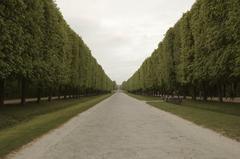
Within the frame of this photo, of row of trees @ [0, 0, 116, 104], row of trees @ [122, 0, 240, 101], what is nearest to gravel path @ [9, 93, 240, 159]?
row of trees @ [0, 0, 116, 104]

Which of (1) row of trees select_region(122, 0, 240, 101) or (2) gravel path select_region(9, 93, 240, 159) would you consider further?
(1) row of trees select_region(122, 0, 240, 101)

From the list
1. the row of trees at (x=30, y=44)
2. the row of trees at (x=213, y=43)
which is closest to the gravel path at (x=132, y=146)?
the row of trees at (x=30, y=44)

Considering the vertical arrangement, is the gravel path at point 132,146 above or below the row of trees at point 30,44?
below

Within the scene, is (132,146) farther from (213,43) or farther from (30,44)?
(213,43)

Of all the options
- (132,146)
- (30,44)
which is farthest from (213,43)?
(132,146)

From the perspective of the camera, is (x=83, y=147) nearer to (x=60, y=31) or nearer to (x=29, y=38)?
(x=29, y=38)

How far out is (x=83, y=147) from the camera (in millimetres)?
12258

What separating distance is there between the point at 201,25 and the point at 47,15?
1663 cm

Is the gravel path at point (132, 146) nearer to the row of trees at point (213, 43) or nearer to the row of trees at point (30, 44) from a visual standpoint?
the row of trees at point (30, 44)

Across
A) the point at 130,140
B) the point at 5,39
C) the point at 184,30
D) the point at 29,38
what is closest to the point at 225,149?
the point at 130,140

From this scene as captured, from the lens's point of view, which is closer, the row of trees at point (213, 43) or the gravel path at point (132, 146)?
the gravel path at point (132, 146)

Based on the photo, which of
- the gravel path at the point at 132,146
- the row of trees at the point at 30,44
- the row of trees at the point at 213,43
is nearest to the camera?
the gravel path at the point at 132,146

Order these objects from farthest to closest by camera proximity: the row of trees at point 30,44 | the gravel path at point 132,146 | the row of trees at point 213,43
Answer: the row of trees at point 213,43
the row of trees at point 30,44
the gravel path at point 132,146

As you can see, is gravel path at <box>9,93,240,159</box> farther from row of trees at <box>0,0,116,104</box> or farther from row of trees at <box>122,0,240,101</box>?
row of trees at <box>122,0,240,101</box>
